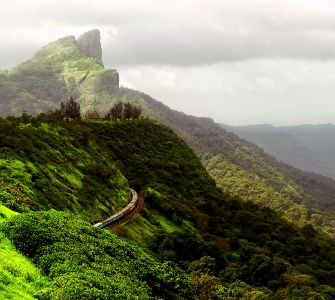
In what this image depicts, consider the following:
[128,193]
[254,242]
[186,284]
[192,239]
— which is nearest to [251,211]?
[254,242]

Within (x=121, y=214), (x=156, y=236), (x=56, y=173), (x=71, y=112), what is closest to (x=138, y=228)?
(x=156, y=236)

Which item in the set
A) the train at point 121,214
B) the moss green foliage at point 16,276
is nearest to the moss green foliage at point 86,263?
Answer: the moss green foliage at point 16,276

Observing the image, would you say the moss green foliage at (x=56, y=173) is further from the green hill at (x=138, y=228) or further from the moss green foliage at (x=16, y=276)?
the moss green foliage at (x=16, y=276)

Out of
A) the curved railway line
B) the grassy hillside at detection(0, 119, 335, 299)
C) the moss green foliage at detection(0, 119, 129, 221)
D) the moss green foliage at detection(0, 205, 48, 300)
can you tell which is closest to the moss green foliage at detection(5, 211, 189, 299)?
the grassy hillside at detection(0, 119, 335, 299)

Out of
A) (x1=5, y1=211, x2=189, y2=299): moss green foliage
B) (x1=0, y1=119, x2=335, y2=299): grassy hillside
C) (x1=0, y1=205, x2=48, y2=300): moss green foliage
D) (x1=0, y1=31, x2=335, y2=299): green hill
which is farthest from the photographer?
(x1=0, y1=31, x2=335, y2=299): green hill

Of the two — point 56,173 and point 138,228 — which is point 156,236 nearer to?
point 138,228

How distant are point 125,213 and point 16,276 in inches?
1901

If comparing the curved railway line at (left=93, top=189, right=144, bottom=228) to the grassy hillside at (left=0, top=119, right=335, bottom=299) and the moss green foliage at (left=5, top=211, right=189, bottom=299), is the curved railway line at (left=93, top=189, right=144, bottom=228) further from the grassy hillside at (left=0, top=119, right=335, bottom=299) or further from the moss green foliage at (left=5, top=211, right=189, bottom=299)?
the moss green foliage at (left=5, top=211, right=189, bottom=299)

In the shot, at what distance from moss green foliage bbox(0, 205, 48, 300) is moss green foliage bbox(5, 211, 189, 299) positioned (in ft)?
2.53

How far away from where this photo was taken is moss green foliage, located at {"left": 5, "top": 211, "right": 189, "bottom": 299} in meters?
30.5

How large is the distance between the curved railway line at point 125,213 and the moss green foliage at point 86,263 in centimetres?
1910

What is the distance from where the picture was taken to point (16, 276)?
94.6ft

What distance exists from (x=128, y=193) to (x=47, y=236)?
56738 millimetres

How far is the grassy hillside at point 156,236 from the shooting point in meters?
36.4
